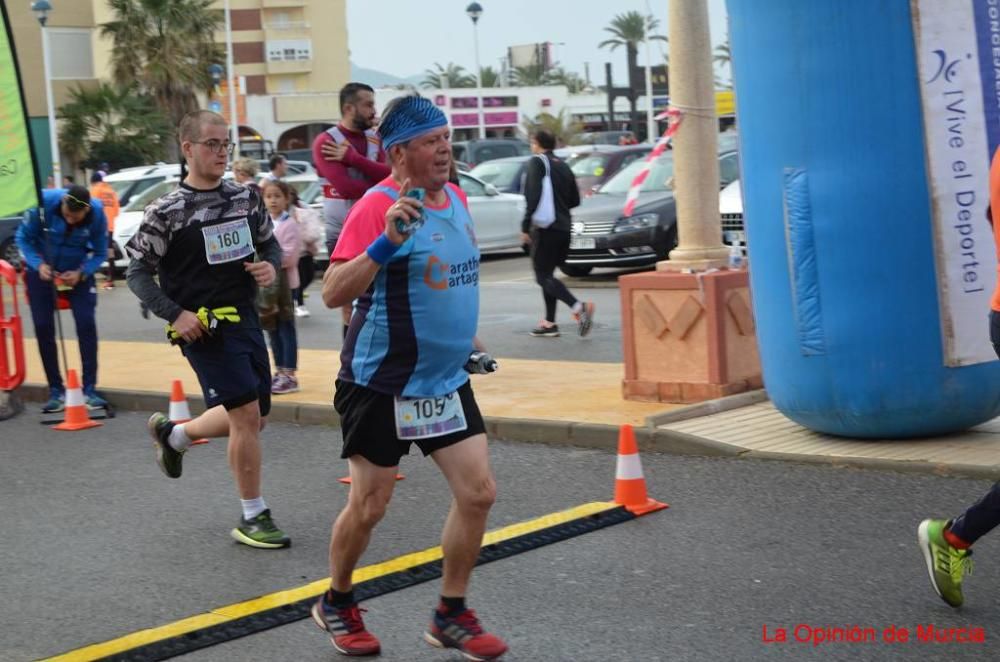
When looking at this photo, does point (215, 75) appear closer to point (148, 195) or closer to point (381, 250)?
point (148, 195)

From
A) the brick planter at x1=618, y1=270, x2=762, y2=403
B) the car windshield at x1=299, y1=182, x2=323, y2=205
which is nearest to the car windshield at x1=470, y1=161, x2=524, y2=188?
the car windshield at x1=299, y1=182, x2=323, y2=205

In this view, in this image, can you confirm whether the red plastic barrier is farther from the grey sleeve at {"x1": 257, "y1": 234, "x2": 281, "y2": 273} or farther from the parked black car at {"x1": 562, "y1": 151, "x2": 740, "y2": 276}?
the parked black car at {"x1": 562, "y1": 151, "x2": 740, "y2": 276}

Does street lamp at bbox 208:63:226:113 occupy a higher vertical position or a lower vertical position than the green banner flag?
higher

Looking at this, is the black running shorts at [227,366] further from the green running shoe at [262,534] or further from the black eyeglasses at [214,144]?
the black eyeglasses at [214,144]

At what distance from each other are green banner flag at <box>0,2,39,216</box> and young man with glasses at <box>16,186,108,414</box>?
0.17 m

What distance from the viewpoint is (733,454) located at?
26.2ft

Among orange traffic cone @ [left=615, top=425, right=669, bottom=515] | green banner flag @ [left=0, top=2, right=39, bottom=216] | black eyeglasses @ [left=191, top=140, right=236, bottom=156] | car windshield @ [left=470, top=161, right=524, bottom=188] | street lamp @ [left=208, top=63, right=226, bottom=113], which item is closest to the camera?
black eyeglasses @ [left=191, top=140, right=236, bottom=156]

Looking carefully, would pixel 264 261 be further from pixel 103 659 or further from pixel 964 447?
pixel 964 447

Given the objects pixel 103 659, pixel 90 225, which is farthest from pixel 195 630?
pixel 90 225

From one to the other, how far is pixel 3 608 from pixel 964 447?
4.59 metres

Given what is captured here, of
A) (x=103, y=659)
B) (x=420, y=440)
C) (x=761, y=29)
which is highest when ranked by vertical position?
(x=761, y=29)

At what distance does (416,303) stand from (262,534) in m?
2.20

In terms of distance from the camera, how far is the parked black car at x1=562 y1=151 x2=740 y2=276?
743 inches

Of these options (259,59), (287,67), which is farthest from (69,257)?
(259,59)
